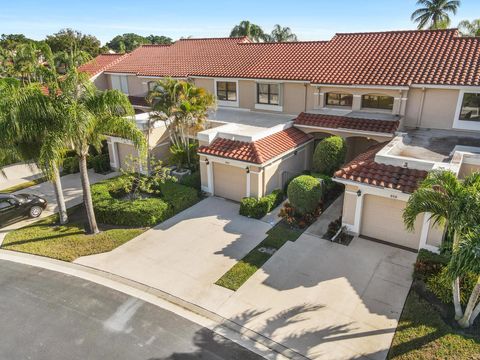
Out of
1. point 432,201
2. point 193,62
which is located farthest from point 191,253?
point 193,62

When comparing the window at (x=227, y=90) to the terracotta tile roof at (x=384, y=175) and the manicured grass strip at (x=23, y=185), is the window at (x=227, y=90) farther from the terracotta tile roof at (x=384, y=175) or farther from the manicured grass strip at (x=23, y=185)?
the manicured grass strip at (x=23, y=185)

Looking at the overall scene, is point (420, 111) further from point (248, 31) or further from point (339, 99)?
point (248, 31)

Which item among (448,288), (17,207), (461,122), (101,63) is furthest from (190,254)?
(101,63)

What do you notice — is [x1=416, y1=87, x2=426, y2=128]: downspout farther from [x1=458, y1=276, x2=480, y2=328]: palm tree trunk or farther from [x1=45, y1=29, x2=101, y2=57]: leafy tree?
[x1=45, y1=29, x2=101, y2=57]: leafy tree

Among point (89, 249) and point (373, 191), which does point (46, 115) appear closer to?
point (89, 249)

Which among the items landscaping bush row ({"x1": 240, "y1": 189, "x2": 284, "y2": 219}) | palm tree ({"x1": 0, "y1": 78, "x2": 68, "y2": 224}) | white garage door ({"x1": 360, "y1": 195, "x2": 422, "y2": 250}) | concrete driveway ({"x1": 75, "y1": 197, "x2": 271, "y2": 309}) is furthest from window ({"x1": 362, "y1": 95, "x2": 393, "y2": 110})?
palm tree ({"x1": 0, "y1": 78, "x2": 68, "y2": 224})

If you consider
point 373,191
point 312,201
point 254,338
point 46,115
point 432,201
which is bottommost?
point 254,338
